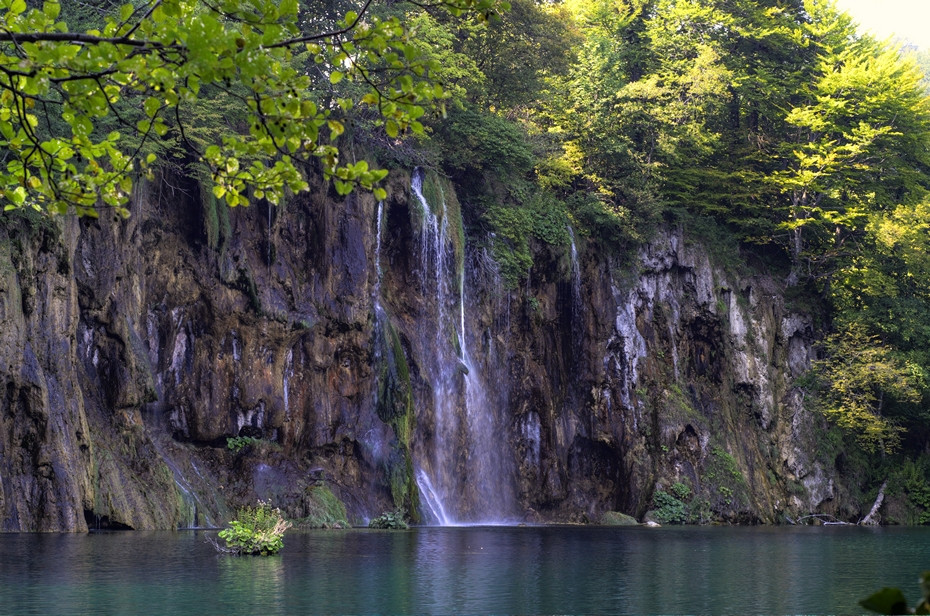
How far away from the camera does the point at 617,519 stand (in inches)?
1283

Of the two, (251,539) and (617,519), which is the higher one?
(251,539)

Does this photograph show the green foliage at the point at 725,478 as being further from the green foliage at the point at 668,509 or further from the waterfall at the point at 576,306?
the waterfall at the point at 576,306

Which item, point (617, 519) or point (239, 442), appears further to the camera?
point (617, 519)

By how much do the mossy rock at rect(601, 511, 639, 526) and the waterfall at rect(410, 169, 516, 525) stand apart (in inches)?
128

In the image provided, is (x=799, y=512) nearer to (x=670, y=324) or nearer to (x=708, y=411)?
(x=708, y=411)

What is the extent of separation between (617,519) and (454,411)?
6.96 m

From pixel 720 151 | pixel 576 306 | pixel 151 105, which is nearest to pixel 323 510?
pixel 576 306

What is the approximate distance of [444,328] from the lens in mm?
31656

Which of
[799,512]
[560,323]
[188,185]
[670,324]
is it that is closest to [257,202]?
[188,185]

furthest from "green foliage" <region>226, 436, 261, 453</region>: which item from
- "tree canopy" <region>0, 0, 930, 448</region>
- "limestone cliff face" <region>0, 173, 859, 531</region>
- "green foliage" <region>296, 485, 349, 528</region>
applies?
"tree canopy" <region>0, 0, 930, 448</region>

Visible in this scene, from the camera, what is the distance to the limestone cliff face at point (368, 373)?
894 inches

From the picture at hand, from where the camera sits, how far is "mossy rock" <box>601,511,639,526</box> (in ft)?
106

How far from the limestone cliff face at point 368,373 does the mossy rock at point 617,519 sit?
3.30ft

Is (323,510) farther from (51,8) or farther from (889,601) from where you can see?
(889,601)
